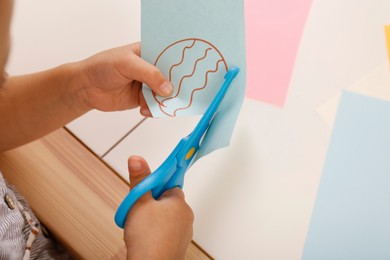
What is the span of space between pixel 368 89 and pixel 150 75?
248 mm

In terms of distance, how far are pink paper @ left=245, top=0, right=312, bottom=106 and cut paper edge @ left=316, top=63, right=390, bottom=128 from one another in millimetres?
52

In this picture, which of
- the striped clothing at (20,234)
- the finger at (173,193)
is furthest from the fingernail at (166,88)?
the striped clothing at (20,234)

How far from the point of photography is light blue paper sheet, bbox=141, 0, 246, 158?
1.24 feet

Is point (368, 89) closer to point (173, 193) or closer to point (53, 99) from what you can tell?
point (173, 193)

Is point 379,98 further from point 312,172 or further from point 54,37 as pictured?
point 54,37

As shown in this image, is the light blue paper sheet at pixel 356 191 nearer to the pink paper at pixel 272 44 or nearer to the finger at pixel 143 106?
the pink paper at pixel 272 44

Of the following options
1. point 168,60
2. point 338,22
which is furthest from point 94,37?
point 338,22

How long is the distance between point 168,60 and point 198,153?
10cm

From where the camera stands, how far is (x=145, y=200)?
41cm

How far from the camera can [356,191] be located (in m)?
0.44

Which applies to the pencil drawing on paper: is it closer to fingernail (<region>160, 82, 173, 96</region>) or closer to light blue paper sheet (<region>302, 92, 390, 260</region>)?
fingernail (<region>160, 82, 173, 96</region>)

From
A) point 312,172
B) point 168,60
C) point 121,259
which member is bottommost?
point 121,259

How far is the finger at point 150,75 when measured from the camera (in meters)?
0.43

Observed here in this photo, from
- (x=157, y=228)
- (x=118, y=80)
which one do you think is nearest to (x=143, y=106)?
(x=118, y=80)
